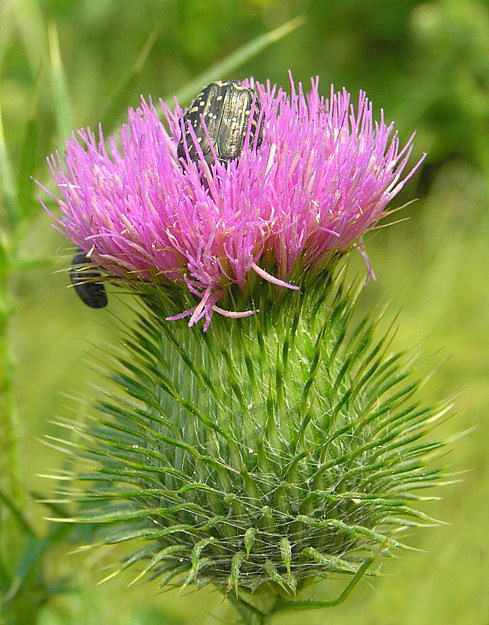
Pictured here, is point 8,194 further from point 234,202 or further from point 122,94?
point 234,202

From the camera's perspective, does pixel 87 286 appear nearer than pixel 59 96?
Yes

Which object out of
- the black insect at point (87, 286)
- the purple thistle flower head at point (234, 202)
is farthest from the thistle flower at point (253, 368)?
the black insect at point (87, 286)

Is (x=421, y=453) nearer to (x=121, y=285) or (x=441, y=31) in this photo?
(x=121, y=285)

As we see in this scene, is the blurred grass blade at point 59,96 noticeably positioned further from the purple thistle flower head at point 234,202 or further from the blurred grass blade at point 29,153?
the purple thistle flower head at point 234,202

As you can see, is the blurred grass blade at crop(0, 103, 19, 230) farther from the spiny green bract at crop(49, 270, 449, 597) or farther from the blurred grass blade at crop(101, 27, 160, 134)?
the spiny green bract at crop(49, 270, 449, 597)

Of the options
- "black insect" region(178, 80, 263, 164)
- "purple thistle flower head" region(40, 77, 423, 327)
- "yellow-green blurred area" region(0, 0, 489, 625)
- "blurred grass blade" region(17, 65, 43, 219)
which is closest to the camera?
"purple thistle flower head" region(40, 77, 423, 327)

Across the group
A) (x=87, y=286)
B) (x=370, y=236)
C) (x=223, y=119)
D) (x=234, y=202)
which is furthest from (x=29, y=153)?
(x=370, y=236)

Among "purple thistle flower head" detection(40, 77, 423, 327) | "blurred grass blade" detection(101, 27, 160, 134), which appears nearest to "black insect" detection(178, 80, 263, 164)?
"purple thistle flower head" detection(40, 77, 423, 327)
